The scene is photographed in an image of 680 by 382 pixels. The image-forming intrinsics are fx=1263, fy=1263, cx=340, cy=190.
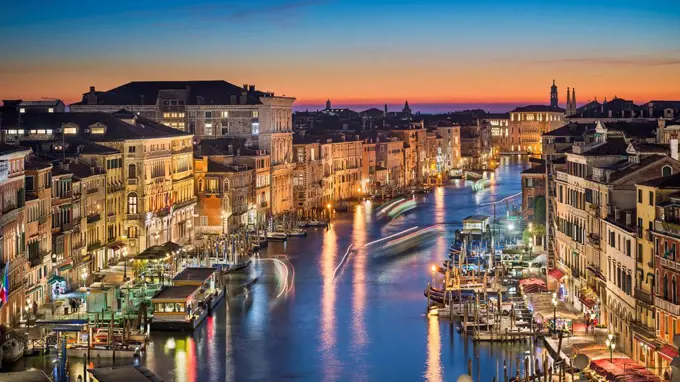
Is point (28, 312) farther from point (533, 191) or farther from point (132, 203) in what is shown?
point (533, 191)

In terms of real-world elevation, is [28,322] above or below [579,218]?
below

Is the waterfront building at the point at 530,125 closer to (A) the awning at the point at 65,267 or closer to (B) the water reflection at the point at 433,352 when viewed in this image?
(A) the awning at the point at 65,267

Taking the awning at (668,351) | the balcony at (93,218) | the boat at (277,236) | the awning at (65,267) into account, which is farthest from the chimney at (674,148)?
the boat at (277,236)

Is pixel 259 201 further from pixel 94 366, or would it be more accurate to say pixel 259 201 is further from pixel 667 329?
pixel 667 329

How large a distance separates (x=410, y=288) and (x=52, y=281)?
359 inches

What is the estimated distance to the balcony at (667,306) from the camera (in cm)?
1886

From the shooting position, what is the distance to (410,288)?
3186 cm

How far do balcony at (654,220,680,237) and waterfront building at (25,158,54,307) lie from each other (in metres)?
12.8

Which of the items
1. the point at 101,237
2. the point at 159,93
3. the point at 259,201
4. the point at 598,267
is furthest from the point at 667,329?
the point at 159,93

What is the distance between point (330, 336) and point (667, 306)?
→ 8.44 m

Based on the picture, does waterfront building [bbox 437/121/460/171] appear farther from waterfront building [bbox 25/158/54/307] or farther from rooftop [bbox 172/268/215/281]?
waterfront building [bbox 25/158/54/307]

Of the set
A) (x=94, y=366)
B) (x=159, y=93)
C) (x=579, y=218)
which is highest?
(x=159, y=93)

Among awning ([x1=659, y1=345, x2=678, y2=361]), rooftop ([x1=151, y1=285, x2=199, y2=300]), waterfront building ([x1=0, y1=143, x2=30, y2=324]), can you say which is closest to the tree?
rooftop ([x1=151, y1=285, x2=199, y2=300])

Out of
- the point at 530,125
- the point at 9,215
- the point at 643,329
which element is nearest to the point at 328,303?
the point at 9,215
